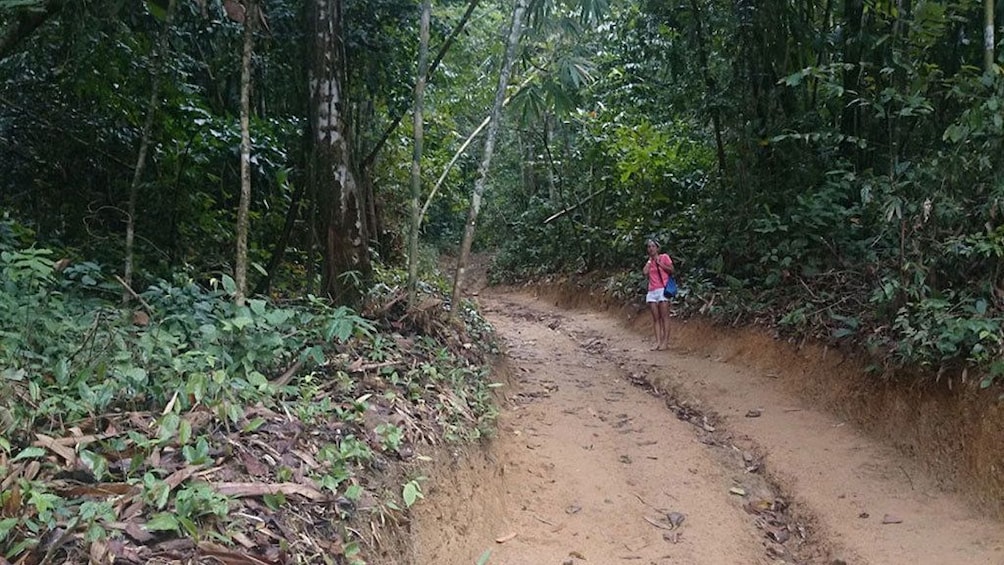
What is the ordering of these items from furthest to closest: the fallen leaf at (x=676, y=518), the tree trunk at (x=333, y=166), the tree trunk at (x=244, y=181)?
the tree trunk at (x=333, y=166) → the fallen leaf at (x=676, y=518) → the tree trunk at (x=244, y=181)

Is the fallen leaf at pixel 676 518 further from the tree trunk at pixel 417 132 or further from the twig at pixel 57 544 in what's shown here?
the twig at pixel 57 544

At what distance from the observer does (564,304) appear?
16.9 metres

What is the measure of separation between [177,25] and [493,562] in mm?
6379

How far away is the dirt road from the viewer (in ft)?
14.6

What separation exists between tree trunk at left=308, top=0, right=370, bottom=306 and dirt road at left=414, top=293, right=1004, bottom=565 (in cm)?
224

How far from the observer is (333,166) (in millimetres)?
6098

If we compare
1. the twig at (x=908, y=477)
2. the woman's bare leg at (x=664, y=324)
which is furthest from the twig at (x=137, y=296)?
the woman's bare leg at (x=664, y=324)

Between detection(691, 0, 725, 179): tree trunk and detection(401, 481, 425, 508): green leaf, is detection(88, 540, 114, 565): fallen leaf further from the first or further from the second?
detection(691, 0, 725, 179): tree trunk

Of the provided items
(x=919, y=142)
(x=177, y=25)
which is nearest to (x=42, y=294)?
(x=177, y=25)

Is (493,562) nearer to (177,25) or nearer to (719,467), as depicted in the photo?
(719,467)

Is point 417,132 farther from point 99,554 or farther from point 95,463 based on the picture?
point 99,554

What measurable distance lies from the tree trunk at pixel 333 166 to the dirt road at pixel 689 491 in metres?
2.24

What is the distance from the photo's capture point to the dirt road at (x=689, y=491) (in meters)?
4.44

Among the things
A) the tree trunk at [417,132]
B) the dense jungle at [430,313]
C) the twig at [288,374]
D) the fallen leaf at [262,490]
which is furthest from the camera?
the tree trunk at [417,132]
